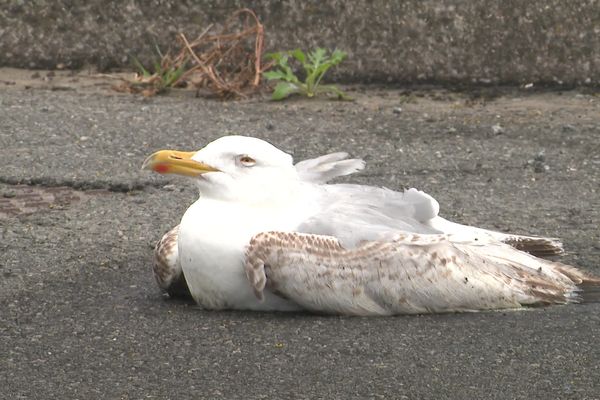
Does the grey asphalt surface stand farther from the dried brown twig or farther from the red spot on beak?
the red spot on beak

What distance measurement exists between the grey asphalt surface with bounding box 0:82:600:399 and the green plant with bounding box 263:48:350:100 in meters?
0.13

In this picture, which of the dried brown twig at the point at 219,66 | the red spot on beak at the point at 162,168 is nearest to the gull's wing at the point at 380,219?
the red spot on beak at the point at 162,168

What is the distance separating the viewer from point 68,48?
10.2m

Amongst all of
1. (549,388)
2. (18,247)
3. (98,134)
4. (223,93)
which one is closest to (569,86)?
(223,93)

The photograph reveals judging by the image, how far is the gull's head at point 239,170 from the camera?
525 centimetres

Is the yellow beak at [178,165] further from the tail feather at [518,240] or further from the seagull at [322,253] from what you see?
the tail feather at [518,240]

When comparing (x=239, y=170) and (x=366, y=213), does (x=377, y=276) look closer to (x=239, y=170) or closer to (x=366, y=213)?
(x=366, y=213)

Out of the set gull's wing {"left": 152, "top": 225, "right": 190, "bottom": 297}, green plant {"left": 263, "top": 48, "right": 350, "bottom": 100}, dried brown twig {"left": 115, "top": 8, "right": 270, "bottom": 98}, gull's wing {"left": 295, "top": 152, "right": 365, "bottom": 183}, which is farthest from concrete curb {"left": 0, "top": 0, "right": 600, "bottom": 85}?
gull's wing {"left": 152, "top": 225, "right": 190, "bottom": 297}

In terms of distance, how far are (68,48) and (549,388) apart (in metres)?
6.67

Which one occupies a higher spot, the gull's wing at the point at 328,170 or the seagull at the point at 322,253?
the gull's wing at the point at 328,170

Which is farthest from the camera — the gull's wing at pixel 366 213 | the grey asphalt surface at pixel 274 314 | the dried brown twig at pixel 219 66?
the dried brown twig at pixel 219 66

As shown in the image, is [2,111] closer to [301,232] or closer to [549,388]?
[301,232]

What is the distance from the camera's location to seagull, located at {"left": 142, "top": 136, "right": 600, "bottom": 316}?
503 cm

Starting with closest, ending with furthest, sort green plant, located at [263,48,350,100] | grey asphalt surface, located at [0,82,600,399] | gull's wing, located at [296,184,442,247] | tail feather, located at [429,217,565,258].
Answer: grey asphalt surface, located at [0,82,600,399]
gull's wing, located at [296,184,442,247]
tail feather, located at [429,217,565,258]
green plant, located at [263,48,350,100]
